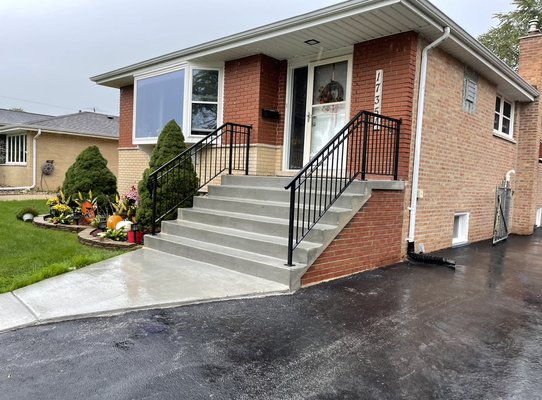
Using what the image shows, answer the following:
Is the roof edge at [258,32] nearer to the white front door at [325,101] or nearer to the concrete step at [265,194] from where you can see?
the white front door at [325,101]

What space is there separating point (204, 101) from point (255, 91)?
4.28ft

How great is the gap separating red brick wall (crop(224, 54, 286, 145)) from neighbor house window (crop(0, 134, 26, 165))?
14232mm

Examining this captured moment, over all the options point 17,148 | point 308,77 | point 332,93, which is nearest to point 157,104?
point 308,77

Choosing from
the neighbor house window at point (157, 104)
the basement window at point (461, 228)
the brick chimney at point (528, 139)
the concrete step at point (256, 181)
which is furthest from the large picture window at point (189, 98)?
the brick chimney at point (528, 139)

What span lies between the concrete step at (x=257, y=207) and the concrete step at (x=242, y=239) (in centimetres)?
41

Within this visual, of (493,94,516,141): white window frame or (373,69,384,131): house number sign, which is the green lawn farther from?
(493,94,516,141): white window frame

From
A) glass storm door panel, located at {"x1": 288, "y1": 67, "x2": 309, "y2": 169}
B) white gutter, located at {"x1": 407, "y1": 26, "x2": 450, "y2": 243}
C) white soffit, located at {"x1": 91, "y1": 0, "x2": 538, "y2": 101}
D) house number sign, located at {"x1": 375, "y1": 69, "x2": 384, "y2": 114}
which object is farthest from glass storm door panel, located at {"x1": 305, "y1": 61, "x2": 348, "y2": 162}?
white gutter, located at {"x1": 407, "y1": 26, "x2": 450, "y2": 243}

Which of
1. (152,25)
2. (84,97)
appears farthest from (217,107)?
(84,97)

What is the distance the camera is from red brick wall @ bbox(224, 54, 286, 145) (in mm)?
7523

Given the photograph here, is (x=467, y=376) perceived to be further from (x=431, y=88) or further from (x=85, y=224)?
(x=85, y=224)

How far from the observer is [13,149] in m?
18.8

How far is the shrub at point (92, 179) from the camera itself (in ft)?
28.3

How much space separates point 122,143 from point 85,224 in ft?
12.6

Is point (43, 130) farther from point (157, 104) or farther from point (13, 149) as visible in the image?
point (157, 104)
